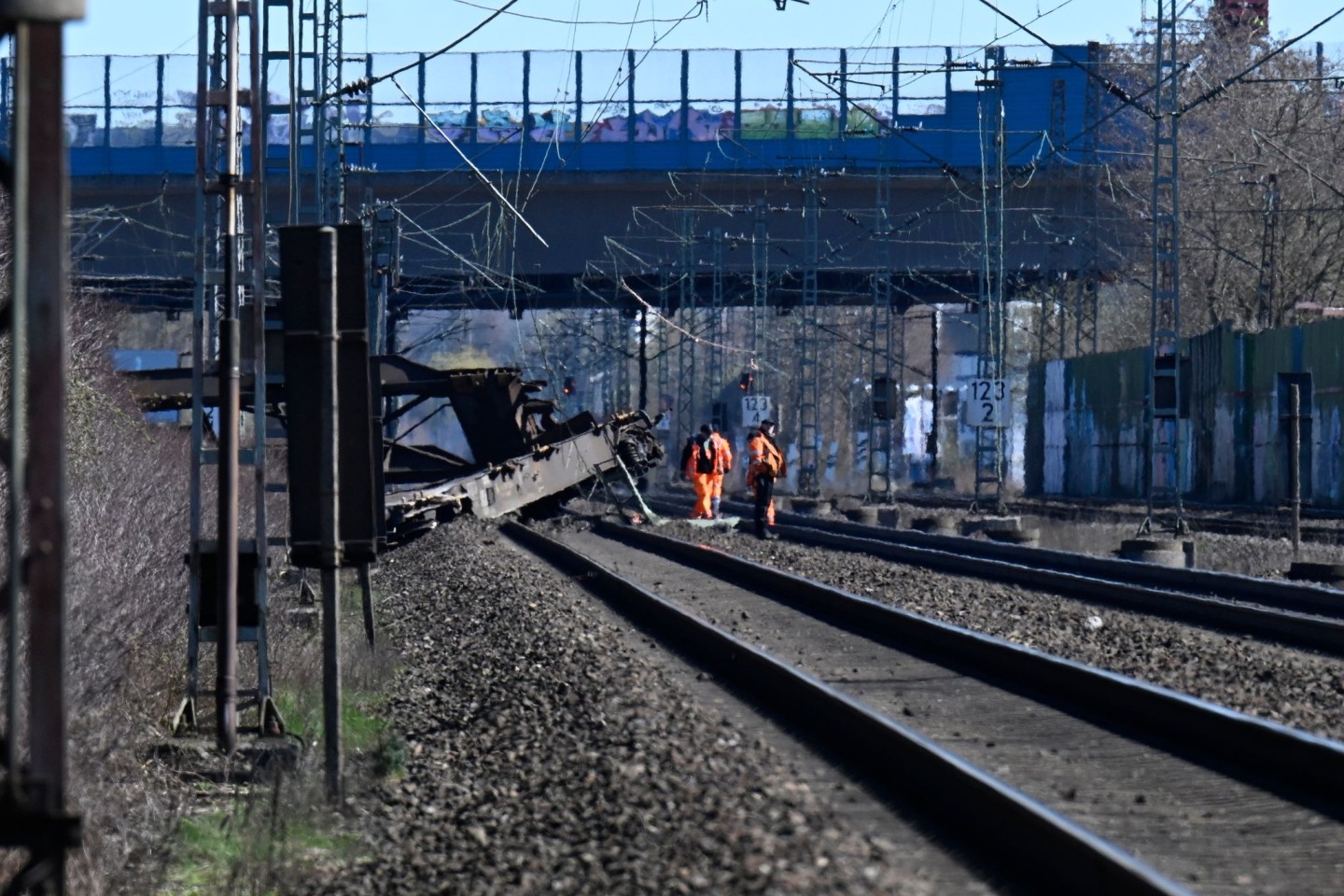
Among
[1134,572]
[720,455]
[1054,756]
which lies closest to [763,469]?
[720,455]

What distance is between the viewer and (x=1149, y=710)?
1048cm

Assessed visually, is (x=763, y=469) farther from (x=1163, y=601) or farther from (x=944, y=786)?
(x=944, y=786)

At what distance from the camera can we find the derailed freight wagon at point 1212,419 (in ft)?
124

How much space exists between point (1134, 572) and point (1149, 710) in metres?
12.4

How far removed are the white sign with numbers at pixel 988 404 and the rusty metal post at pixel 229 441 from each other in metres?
27.2

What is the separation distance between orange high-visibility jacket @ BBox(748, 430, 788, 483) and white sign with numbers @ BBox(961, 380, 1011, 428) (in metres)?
6.85

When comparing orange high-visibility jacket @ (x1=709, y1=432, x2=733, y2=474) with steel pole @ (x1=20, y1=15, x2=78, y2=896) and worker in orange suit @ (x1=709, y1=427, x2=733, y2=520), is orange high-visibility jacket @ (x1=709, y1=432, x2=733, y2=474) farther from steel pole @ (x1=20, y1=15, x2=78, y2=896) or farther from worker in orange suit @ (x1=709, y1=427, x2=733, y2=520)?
steel pole @ (x1=20, y1=15, x2=78, y2=896)

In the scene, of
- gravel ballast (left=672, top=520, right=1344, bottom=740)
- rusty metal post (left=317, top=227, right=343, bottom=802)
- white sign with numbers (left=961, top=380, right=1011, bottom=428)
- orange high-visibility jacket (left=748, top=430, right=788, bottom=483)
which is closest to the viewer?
rusty metal post (left=317, top=227, right=343, bottom=802)

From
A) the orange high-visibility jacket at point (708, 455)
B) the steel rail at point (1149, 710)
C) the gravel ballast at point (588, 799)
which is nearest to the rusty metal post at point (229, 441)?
the gravel ballast at point (588, 799)

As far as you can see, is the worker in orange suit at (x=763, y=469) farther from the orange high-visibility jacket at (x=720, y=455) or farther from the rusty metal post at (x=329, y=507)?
the rusty metal post at (x=329, y=507)

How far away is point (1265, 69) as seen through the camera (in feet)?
181

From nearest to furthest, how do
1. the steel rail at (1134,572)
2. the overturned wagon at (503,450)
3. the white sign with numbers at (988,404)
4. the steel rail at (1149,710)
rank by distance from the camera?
the steel rail at (1149,710)
the steel rail at (1134,572)
the overturned wagon at (503,450)
the white sign with numbers at (988,404)

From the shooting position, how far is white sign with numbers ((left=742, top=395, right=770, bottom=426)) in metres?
52.3

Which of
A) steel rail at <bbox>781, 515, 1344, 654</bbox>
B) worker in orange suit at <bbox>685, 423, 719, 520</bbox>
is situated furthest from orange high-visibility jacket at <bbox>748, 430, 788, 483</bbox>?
steel rail at <bbox>781, 515, 1344, 654</bbox>
